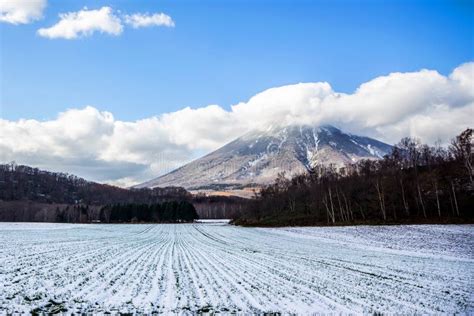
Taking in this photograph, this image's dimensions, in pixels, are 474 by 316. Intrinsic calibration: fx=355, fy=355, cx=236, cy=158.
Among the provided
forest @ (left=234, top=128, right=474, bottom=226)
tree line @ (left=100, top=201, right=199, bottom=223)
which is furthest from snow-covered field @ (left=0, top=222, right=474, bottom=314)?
tree line @ (left=100, top=201, right=199, bottom=223)

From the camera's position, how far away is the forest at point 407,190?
56000 millimetres

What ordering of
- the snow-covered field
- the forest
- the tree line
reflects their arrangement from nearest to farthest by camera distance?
the snow-covered field < the forest < the tree line

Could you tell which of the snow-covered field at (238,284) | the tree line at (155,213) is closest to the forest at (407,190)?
the snow-covered field at (238,284)

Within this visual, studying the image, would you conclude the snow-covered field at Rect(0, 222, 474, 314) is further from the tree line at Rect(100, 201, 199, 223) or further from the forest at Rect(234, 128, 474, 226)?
the tree line at Rect(100, 201, 199, 223)

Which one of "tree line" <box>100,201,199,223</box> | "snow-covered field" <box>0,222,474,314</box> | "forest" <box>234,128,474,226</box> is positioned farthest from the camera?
"tree line" <box>100,201,199,223</box>

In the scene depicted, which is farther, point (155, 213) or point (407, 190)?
point (155, 213)

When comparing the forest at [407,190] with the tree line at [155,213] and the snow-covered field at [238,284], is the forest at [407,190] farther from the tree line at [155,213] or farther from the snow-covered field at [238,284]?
the tree line at [155,213]

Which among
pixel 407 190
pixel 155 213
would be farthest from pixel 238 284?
pixel 155 213

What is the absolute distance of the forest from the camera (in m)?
56.0

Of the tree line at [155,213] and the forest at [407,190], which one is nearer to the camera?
the forest at [407,190]

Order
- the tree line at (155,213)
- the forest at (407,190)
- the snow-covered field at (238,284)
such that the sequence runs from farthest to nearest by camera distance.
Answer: the tree line at (155,213) → the forest at (407,190) → the snow-covered field at (238,284)

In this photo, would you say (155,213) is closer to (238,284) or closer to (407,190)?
(407,190)

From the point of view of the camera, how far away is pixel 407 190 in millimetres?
65125

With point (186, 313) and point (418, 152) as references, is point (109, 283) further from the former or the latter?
point (418, 152)
